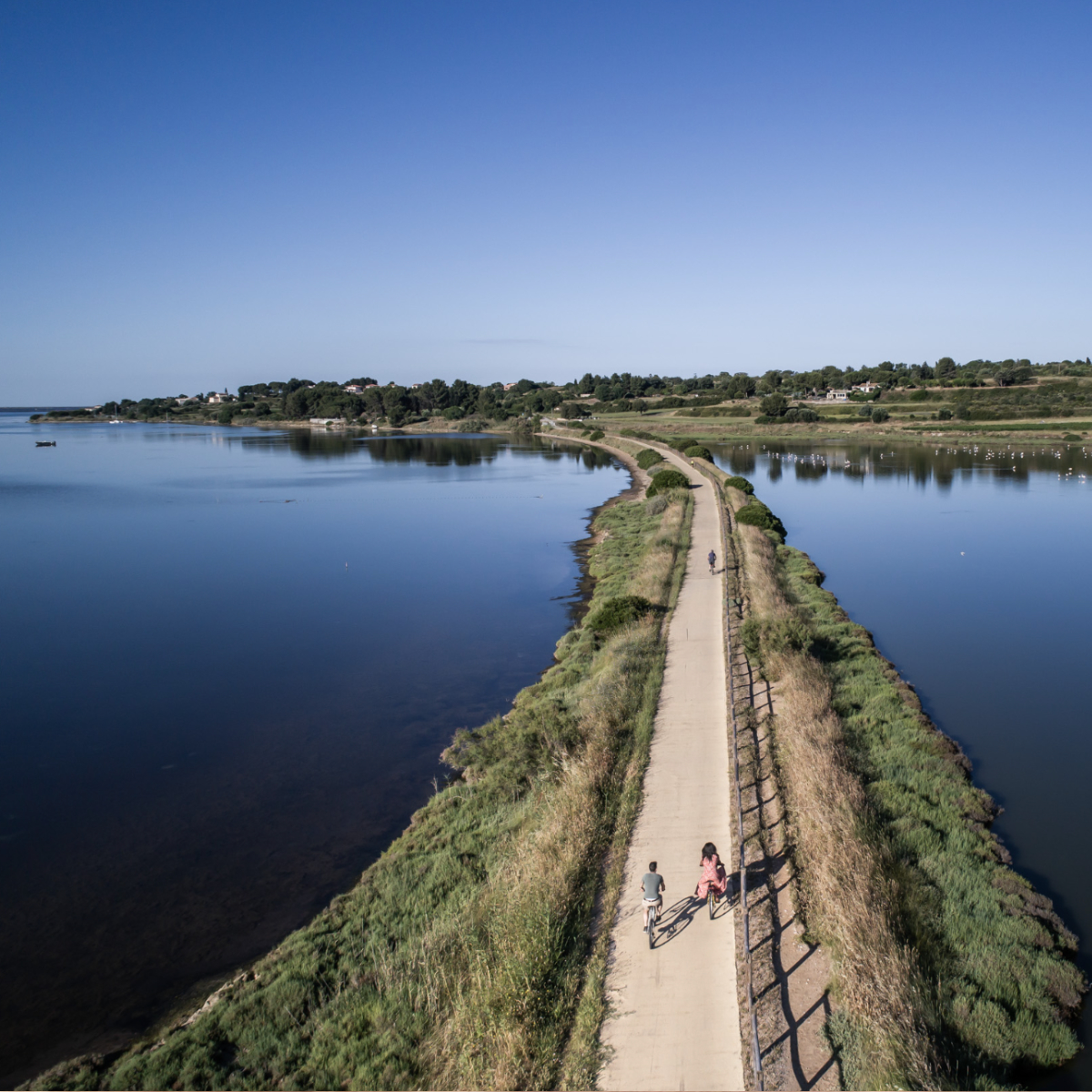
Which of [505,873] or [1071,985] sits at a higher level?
[505,873]

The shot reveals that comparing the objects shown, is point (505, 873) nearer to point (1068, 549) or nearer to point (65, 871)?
point (65, 871)

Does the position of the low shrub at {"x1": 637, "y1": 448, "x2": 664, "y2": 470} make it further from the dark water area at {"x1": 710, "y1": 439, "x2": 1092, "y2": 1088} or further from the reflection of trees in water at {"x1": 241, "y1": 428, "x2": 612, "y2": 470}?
the dark water area at {"x1": 710, "y1": 439, "x2": 1092, "y2": 1088}

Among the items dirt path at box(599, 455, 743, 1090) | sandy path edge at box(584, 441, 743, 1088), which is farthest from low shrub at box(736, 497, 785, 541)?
dirt path at box(599, 455, 743, 1090)

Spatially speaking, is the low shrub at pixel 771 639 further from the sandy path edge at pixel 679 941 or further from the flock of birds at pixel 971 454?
the flock of birds at pixel 971 454

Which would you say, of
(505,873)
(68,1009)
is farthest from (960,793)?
(68,1009)

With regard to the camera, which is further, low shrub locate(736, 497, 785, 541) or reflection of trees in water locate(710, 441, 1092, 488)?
reflection of trees in water locate(710, 441, 1092, 488)

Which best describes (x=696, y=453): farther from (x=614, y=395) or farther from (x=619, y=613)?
(x=614, y=395)
